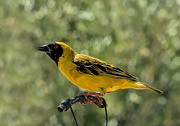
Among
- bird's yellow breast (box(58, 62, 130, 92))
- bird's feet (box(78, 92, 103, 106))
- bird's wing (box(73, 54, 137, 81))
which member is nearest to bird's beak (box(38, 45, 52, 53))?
bird's yellow breast (box(58, 62, 130, 92))

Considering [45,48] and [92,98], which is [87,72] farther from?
[45,48]

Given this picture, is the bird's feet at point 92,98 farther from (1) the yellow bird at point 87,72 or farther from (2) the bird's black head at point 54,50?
(2) the bird's black head at point 54,50

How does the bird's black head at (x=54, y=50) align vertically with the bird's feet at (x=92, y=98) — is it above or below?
above

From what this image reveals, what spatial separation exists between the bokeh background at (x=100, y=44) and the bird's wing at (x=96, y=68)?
3.94 metres

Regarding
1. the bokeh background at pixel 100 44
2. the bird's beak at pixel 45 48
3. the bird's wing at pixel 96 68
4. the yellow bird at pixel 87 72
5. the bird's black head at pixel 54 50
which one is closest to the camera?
the bird's beak at pixel 45 48

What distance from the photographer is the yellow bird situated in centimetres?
273

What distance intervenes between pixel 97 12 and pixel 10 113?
3.36 m

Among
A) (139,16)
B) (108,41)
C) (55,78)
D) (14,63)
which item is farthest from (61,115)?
(139,16)

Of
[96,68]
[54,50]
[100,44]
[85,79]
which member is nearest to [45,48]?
[54,50]

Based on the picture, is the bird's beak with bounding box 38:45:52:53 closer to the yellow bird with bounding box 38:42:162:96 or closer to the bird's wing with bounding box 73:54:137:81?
the yellow bird with bounding box 38:42:162:96

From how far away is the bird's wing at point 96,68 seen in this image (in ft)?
9.34

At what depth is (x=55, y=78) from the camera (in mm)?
7449

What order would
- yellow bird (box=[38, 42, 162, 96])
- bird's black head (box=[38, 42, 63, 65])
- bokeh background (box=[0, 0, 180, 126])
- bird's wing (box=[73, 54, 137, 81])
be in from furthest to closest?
bokeh background (box=[0, 0, 180, 126]) < bird's wing (box=[73, 54, 137, 81]) < yellow bird (box=[38, 42, 162, 96]) < bird's black head (box=[38, 42, 63, 65])

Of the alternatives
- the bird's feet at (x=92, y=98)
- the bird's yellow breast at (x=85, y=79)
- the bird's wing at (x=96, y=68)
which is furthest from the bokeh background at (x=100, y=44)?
the bird's feet at (x=92, y=98)
